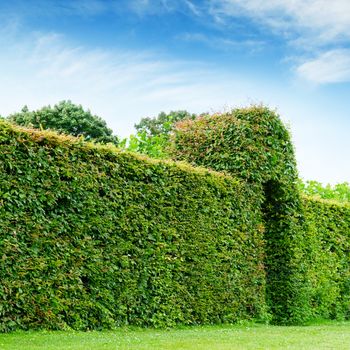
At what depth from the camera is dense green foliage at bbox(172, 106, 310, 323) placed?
48.3 feet

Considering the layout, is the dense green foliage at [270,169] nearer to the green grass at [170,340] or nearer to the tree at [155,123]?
the green grass at [170,340]

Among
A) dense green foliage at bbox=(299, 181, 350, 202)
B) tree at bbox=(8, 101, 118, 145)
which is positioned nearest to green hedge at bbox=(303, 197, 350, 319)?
dense green foliage at bbox=(299, 181, 350, 202)

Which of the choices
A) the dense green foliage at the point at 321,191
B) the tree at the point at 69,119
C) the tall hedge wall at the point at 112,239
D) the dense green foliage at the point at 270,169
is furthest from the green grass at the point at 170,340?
the tree at the point at 69,119

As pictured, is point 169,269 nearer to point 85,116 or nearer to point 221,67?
point 221,67

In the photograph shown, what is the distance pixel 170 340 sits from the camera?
30.3 feet

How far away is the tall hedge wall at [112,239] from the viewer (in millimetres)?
9109

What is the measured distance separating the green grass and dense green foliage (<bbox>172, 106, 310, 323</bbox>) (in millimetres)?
3764

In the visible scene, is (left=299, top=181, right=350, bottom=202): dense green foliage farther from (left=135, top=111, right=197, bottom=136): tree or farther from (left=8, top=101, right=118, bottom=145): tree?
(left=135, top=111, right=197, bottom=136): tree

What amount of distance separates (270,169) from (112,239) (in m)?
5.83

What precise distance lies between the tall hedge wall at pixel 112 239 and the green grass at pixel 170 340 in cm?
46

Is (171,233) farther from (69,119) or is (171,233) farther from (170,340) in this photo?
(69,119)

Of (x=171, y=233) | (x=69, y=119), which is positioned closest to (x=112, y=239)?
(x=171, y=233)

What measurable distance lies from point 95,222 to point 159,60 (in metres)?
4.94

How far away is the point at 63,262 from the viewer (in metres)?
9.62
